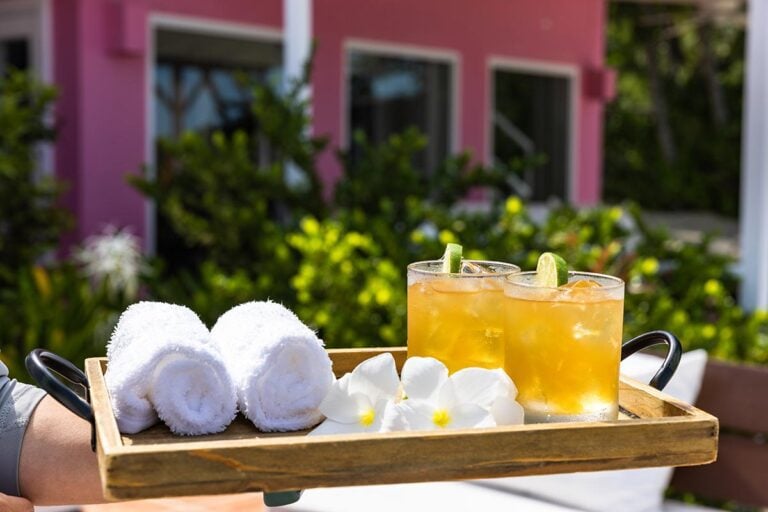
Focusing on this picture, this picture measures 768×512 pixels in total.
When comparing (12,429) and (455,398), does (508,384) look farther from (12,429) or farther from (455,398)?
(12,429)

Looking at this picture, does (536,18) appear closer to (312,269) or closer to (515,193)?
(515,193)

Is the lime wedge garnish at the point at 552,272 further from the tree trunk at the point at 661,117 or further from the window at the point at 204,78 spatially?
the tree trunk at the point at 661,117

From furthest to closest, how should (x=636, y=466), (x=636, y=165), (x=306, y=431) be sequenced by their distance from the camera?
(x=636, y=165)
(x=306, y=431)
(x=636, y=466)

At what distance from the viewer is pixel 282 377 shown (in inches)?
49.6

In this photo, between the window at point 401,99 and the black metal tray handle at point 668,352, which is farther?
the window at point 401,99

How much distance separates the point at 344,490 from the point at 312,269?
1.50m

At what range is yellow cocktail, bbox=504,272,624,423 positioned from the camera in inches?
48.0

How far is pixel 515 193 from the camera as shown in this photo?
9102 mm

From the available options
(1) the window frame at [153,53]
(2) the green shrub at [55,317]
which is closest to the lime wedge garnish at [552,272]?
(2) the green shrub at [55,317]

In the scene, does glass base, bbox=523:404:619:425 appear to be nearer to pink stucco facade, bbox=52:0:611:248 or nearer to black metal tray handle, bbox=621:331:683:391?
black metal tray handle, bbox=621:331:683:391

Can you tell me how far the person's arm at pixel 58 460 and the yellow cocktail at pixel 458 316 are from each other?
59 cm

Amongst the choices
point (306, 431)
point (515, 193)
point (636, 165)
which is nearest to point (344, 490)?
→ point (306, 431)

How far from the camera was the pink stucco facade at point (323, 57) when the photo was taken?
5.98 m

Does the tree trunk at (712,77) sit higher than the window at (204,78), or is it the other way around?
the tree trunk at (712,77)
